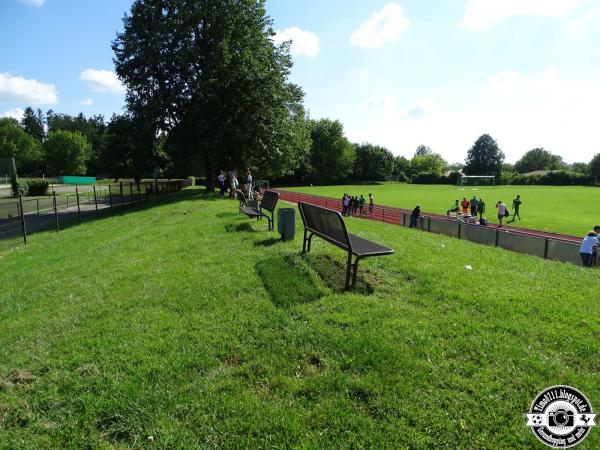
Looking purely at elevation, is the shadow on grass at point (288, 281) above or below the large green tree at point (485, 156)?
below

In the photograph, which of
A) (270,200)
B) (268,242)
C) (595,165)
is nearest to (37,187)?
(270,200)

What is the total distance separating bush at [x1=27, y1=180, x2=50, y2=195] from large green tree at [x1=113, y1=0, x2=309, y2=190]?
32.8 m

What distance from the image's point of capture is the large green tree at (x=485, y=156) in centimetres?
12081

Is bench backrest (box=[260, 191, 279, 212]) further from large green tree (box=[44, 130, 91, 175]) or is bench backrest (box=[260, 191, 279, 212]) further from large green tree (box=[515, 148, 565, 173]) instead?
large green tree (box=[515, 148, 565, 173])

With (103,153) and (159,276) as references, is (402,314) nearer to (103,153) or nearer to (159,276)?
(159,276)

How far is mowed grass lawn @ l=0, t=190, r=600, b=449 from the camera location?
2.83m

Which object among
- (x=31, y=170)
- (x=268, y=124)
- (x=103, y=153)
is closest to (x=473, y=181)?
(x=268, y=124)

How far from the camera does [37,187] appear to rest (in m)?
53.0

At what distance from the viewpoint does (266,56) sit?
27.0 m

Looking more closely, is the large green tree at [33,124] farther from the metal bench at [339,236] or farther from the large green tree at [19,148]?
the metal bench at [339,236]

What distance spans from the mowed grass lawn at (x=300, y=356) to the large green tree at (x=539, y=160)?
162 metres

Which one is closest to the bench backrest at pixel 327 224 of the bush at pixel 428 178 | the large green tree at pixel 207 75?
the large green tree at pixel 207 75

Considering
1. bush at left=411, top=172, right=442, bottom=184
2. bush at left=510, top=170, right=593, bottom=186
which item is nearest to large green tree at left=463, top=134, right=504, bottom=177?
bush at left=411, top=172, right=442, bottom=184

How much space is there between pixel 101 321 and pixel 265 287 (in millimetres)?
2081
